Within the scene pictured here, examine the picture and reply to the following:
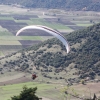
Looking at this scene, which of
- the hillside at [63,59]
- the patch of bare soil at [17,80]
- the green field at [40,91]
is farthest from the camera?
the hillside at [63,59]

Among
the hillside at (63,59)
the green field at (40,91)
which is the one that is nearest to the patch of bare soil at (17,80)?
the green field at (40,91)

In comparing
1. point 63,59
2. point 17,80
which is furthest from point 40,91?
point 63,59

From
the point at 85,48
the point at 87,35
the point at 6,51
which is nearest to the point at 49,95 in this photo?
the point at 85,48

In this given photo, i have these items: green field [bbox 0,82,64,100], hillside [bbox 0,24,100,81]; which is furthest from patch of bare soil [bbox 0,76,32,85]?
hillside [bbox 0,24,100,81]

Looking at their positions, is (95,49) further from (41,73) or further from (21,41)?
(21,41)

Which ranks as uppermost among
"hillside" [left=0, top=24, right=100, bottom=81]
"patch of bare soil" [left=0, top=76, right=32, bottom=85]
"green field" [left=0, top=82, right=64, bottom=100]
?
"hillside" [left=0, top=24, right=100, bottom=81]

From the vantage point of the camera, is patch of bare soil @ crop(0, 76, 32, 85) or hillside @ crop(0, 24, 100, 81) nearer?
patch of bare soil @ crop(0, 76, 32, 85)

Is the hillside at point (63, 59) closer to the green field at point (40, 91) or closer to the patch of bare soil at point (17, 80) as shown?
the patch of bare soil at point (17, 80)

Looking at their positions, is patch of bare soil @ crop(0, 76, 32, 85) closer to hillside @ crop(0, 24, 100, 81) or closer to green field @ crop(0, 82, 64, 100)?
green field @ crop(0, 82, 64, 100)
